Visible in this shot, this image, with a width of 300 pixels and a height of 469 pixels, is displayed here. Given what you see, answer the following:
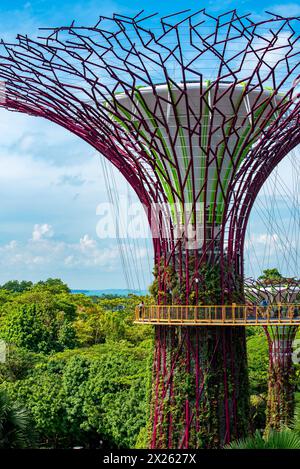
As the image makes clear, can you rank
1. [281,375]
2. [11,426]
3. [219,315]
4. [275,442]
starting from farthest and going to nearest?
[281,375] → [219,315] → [11,426] → [275,442]

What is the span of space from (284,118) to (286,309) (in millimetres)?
6686

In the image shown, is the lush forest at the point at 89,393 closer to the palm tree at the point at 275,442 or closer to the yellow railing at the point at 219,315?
the yellow railing at the point at 219,315

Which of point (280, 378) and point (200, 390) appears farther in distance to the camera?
point (280, 378)

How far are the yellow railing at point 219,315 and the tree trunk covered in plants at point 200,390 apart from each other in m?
0.50

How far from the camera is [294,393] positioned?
29875 millimetres

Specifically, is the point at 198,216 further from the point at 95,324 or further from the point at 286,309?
the point at 95,324

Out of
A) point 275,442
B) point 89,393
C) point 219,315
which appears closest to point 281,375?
point 219,315

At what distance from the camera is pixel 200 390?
911 inches

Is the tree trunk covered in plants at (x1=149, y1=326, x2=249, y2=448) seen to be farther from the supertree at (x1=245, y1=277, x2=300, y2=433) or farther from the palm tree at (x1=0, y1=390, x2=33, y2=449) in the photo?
the supertree at (x1=245, y1=277, x2=300, y2=433)

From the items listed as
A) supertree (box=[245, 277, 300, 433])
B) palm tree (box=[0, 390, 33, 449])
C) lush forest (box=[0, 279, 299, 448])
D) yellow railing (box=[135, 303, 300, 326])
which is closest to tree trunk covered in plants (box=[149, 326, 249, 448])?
yellow railing (box=[135, 303, 300, 326])

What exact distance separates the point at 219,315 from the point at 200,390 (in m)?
2.50

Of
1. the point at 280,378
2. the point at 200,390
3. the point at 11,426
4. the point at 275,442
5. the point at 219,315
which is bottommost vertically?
the point at 11,426

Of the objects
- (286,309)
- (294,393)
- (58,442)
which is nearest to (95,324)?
(58,442)

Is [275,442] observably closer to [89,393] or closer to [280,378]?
[280,378]
